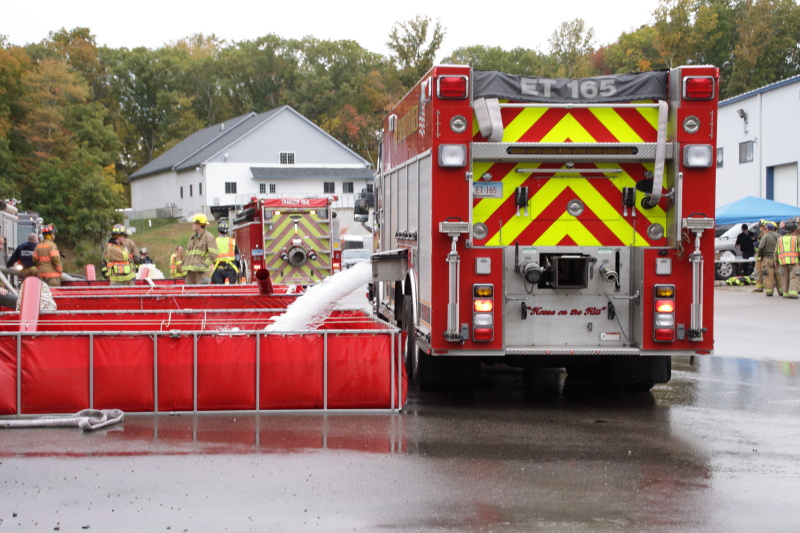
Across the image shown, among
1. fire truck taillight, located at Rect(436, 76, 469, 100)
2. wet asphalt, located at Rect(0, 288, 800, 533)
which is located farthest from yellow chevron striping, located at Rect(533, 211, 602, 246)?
wet asphalt, located at Rect(0, 288, 800, 533)

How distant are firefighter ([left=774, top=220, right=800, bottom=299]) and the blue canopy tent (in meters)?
6.95

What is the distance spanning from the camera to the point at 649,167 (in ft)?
31.1

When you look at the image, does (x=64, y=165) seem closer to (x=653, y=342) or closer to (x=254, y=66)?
(x=254, y=66)

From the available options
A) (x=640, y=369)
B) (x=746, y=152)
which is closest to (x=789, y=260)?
(x=640, y=369)

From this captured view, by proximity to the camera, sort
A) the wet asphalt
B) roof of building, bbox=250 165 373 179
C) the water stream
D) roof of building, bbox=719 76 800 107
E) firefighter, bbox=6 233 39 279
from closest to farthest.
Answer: the wet asphalt
the water stream
firefighter, bbox=6 233 39 279
roof of building, bbox=719 76 800 107
roof of building, bbox=250 165 373 179

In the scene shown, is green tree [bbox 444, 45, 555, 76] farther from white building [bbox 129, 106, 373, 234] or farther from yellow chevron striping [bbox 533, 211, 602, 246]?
yellow chevron striping [bbox 533, 211, 602, 246]

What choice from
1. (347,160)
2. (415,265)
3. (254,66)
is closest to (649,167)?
(415,265)

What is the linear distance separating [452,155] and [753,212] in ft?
82.3

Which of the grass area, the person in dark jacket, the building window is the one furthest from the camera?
the grass area

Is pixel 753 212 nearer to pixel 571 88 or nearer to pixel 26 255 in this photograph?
pixel 26 255

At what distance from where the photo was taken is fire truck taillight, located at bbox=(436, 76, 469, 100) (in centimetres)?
916

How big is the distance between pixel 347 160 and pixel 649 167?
75369 millimetres

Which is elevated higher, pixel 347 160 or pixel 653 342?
pixel 347 160

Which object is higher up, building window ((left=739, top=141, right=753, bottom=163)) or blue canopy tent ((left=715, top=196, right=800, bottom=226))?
building window ((left=739, top=141, right=753, bottom=163))
